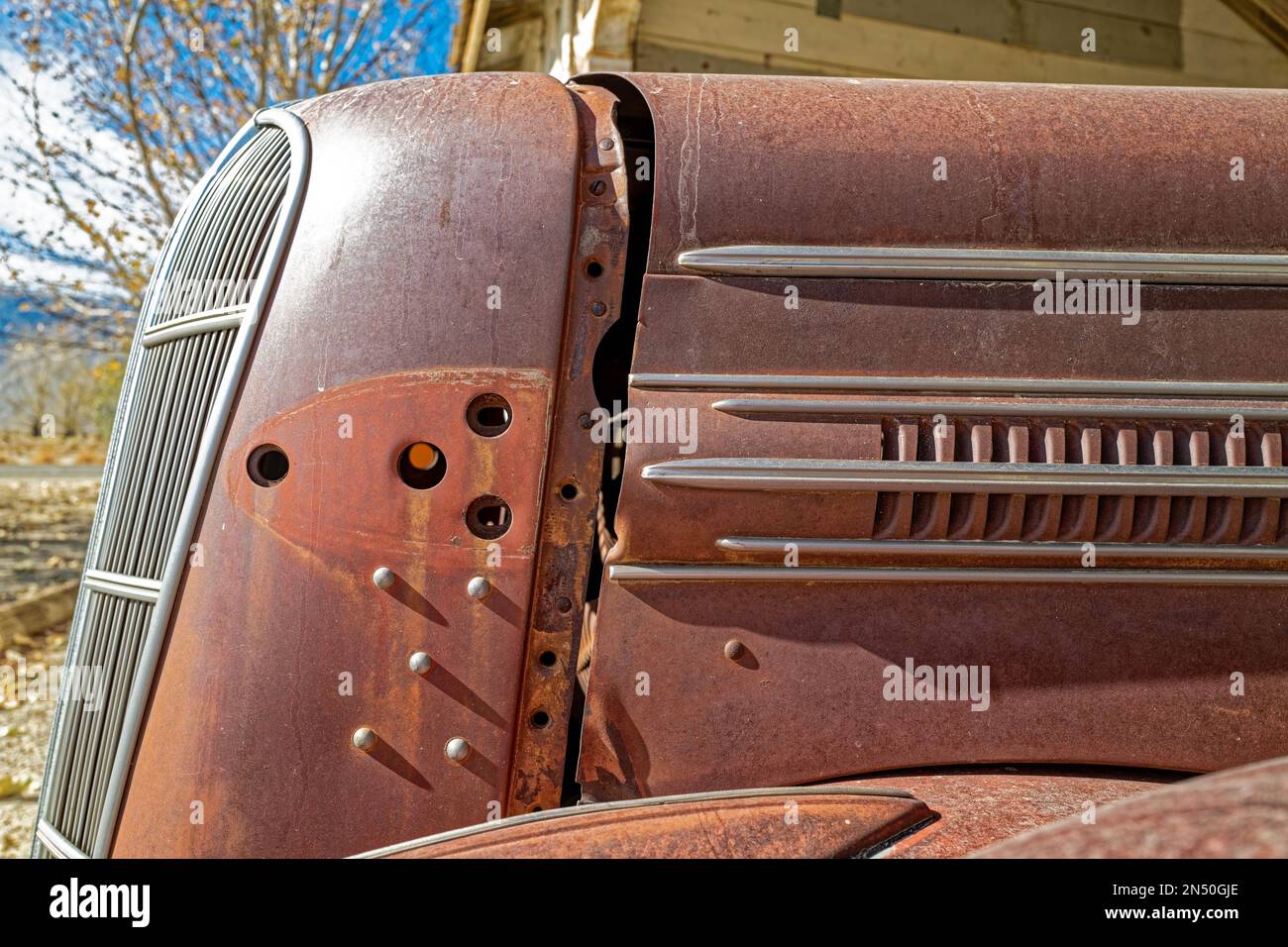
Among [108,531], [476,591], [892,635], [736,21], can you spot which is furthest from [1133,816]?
[736,21]

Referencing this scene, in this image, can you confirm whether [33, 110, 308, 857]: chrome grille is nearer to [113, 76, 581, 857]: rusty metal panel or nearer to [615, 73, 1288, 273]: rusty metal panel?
[113, 76, 581, 857]: rusty metal panel

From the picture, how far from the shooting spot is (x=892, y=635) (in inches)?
63.1

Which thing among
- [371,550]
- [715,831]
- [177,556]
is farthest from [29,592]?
[715,831]

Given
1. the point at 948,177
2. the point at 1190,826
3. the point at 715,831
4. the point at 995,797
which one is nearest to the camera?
the point at 1190,826

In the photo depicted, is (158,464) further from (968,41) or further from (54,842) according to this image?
(968,41)

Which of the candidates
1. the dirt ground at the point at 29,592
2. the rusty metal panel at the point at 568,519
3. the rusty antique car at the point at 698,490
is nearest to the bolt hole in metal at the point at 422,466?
the rusty antique car at the point at 698,490

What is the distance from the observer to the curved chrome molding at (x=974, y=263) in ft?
5.33

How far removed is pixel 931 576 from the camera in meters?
1.60

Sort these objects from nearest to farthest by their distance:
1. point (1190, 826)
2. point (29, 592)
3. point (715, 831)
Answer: point (1190, 826)
point (715, 831)
point (29, 592)

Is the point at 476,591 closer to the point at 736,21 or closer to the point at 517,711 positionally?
the point at 517,711

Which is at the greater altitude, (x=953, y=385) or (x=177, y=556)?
(x=953, y=385)

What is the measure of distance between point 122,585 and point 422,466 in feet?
1.97

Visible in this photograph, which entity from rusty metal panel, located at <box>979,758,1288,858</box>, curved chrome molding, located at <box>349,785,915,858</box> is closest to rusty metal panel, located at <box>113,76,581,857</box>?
curved chrome molding, located at <box>349,785,915,858</box>

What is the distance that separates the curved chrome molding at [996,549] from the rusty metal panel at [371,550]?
40 centimetres
